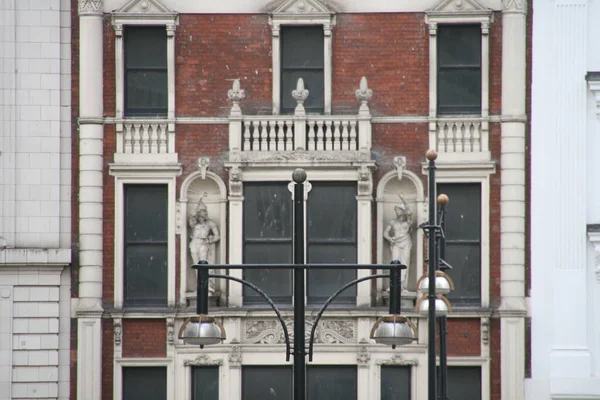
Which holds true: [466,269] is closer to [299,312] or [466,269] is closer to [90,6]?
[90,6]

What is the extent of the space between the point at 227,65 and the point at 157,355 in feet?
18.6

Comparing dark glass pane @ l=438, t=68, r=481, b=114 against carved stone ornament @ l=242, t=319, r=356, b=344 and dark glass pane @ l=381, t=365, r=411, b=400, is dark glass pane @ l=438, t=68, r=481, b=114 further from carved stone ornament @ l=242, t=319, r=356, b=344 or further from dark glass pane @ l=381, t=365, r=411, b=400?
dark glass pane @ l=381, t=365, r=411, b=400

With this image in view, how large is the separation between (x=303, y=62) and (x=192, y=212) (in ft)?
11.7

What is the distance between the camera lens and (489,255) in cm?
2855

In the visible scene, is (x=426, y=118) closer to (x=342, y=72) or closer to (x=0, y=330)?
(x=342, y=72)

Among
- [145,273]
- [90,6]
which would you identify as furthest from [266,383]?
[90,6]

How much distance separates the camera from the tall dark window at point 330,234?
2872cm

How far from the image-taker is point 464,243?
94.3 feet

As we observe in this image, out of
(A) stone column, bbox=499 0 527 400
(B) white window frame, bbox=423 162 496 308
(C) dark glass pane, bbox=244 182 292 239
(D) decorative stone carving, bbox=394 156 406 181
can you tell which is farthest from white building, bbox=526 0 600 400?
(C) dark glass pane, bbox=244 182 292 239

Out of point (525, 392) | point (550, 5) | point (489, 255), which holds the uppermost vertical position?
point (550, 5)

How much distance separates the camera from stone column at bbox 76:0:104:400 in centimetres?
2866

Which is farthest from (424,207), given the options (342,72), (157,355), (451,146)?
(157,355)

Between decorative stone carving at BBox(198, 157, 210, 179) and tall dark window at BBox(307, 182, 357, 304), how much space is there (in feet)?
6.62

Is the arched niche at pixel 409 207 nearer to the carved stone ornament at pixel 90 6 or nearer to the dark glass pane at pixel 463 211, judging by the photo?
the dark glass pane at pixel 463 211
